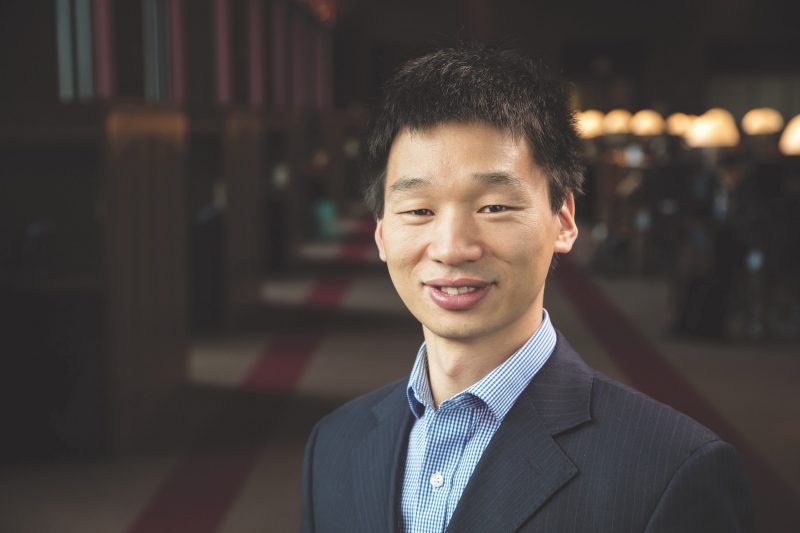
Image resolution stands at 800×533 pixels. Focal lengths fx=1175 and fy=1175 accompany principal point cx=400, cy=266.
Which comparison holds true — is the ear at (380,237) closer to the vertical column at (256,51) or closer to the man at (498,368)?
the man at (498,368)

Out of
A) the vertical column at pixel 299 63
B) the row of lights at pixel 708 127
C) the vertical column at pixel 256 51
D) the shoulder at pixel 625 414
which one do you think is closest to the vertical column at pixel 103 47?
the row of lights at pixel 708 127

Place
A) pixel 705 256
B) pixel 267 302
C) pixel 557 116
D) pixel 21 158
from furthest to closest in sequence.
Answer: pixel 267 302, pixel 705 256, pixel 21 158, pixel 557 116

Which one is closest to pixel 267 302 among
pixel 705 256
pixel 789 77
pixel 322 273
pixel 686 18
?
pixel 322 273

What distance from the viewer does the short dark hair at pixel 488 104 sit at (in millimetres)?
1210

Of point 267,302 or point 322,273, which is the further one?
point 322,273

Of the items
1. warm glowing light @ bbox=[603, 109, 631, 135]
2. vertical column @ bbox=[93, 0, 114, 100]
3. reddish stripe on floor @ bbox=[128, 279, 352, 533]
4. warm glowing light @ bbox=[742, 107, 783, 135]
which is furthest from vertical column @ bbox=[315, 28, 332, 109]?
reddish stripe on floor @ bbox=[128, 279, 352, 533]

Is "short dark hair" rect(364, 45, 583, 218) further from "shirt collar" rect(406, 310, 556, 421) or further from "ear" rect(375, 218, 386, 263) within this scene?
"shirt collar" rect(406, 310, 556, 421)

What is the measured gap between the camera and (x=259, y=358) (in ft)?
22.7

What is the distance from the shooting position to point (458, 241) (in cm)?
120

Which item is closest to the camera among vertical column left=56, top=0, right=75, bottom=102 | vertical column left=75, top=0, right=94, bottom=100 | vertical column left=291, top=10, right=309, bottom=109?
vertical column left=56, top=0, right=75, bottom=102

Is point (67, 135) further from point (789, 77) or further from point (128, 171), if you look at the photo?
point (789, 77)

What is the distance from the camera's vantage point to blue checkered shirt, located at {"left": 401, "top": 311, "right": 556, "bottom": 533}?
1.24 metres

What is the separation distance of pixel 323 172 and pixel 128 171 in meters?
9.29

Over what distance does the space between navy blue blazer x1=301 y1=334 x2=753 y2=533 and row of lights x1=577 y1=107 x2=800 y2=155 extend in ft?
30.9
